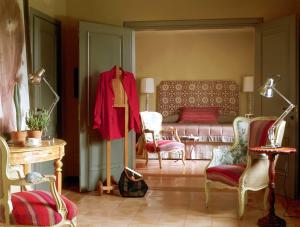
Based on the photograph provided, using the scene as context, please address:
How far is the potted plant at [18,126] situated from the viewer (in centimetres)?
330

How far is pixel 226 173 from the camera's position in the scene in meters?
4.05

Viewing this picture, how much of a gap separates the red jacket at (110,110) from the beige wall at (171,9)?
940mm

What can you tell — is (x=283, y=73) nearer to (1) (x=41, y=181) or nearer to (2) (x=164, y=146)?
(2) (x=164, y=146)

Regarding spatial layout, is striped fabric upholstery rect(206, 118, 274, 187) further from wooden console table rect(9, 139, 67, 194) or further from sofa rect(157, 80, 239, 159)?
sofa rect(157, 80, 239, 159)

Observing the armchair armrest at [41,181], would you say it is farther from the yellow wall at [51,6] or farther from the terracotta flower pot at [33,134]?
the yellow wall at [51,6]

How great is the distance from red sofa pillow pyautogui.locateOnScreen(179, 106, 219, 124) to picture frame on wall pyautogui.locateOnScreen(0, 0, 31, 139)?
5.30m

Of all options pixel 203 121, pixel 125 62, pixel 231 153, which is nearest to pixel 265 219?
pixel 231 153

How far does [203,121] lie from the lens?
29.0 feet

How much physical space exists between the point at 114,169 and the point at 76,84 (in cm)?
129

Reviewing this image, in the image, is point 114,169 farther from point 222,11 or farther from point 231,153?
point 222,11

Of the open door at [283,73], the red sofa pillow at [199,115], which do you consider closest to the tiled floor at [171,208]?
the open door at [283,73]

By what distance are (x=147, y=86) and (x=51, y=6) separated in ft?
13.5

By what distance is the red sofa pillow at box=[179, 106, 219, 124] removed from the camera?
888cm

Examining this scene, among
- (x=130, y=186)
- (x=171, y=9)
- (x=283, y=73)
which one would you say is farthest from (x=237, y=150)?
(x=171, y=9)
